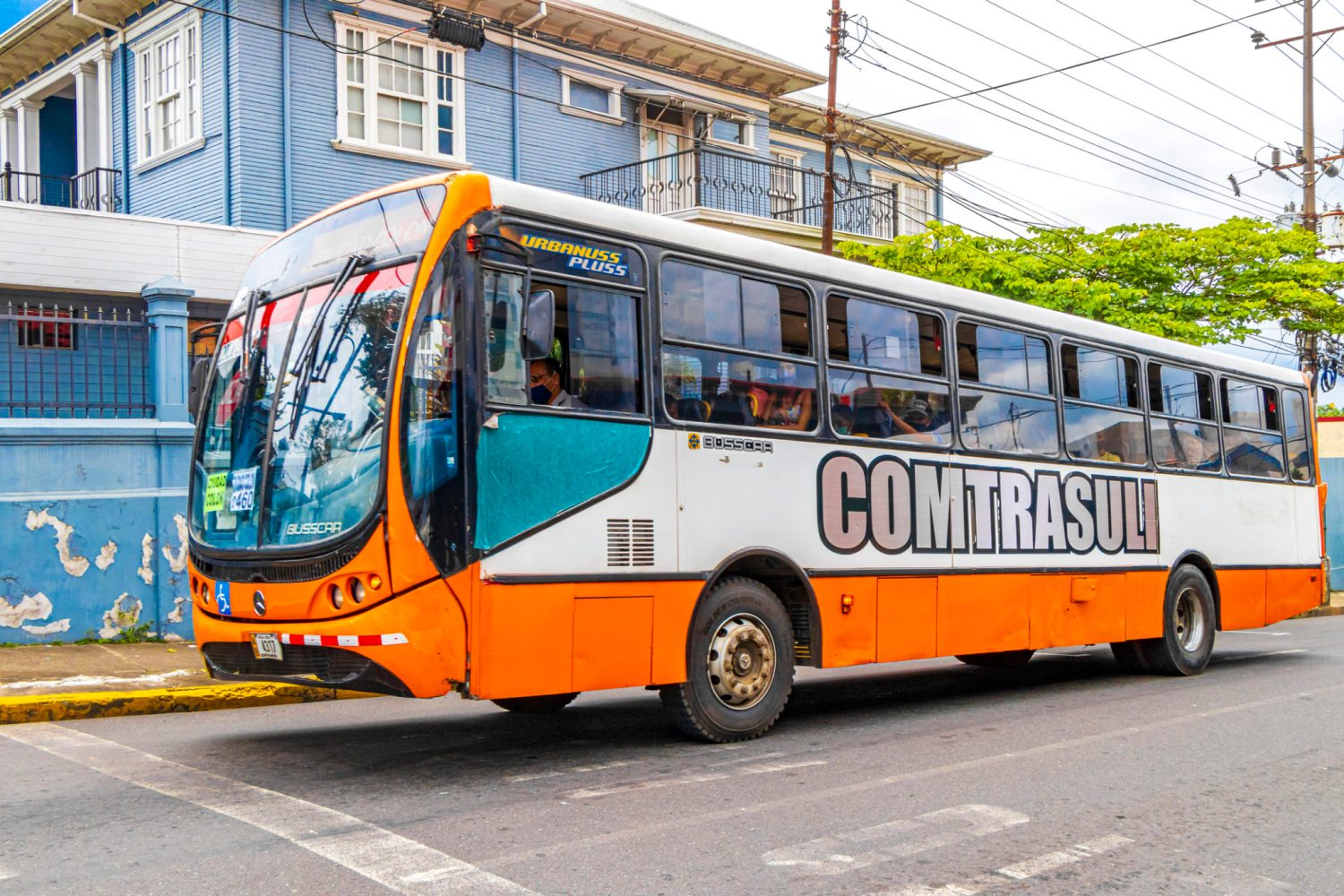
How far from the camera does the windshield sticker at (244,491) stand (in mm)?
6977

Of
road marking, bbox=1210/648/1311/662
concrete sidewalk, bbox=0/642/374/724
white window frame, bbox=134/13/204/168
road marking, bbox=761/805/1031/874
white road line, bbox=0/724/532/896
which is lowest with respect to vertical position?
road marking, bbox=1210/648/1311/662

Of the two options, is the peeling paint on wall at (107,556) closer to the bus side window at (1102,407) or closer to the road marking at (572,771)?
the road marking at (572,771)

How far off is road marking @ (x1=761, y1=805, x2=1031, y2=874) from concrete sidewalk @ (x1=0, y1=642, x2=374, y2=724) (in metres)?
4.39

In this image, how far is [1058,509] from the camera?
34.5 feet

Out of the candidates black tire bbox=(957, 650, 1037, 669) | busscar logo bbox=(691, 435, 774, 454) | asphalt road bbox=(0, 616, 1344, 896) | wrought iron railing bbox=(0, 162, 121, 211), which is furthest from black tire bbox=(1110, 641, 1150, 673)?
wrought iron railing bbox=(0, 162, 121, 211)

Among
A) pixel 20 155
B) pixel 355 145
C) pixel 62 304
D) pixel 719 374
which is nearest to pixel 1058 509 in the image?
pixel 719 374

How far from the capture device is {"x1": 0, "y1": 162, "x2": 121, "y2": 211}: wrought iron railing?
68.3 feet

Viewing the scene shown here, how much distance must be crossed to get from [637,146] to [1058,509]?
1462 cm

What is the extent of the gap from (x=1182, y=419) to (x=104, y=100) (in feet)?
56.0

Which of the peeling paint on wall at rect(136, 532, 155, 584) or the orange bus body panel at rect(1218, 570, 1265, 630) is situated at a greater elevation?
the peeling paint on wall at rect(136, 532, 155, 584)

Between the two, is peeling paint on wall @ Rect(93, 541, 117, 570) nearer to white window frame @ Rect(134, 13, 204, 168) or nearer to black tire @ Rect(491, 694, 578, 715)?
black tire @ Rect(491, 694, 578, 715)

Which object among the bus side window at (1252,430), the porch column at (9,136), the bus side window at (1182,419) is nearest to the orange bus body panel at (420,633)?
the bus side window at (1182,419)

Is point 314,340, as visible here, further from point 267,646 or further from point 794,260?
point 794,260

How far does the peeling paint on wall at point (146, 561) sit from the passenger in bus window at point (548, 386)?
23.2 feet
